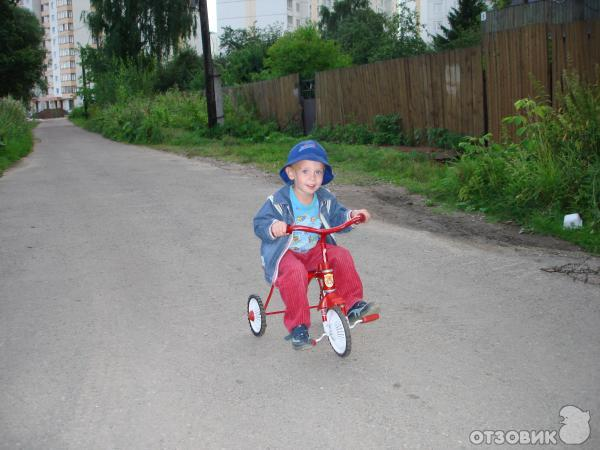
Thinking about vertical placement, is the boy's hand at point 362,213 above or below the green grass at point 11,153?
below

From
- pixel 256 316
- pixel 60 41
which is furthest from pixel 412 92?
pixel 60 41

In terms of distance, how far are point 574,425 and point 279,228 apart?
1.92m

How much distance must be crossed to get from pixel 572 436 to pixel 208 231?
583 cm

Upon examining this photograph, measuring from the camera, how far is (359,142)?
17172 millimetres

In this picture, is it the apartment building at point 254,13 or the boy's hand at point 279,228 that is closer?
the boy's hand at point 279,228

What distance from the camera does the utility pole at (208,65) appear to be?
21.8m

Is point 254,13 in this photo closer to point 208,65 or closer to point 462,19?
point 462,19

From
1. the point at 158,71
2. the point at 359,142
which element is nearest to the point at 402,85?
the point at 359,142

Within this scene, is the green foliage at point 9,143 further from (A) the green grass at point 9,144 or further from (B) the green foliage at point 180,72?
(B) the green foliage at point 180,72

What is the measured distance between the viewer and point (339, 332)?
13.8ft

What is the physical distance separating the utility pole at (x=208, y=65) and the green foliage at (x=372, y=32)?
17.2m

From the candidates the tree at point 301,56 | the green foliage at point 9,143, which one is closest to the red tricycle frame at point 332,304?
the green foliage at point 9,143

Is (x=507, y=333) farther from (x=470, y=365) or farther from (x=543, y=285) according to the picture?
(x=543, y=285)

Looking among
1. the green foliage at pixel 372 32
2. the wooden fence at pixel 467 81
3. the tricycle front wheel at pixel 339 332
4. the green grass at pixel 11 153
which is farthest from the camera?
the green foliage at pixel 372 32
